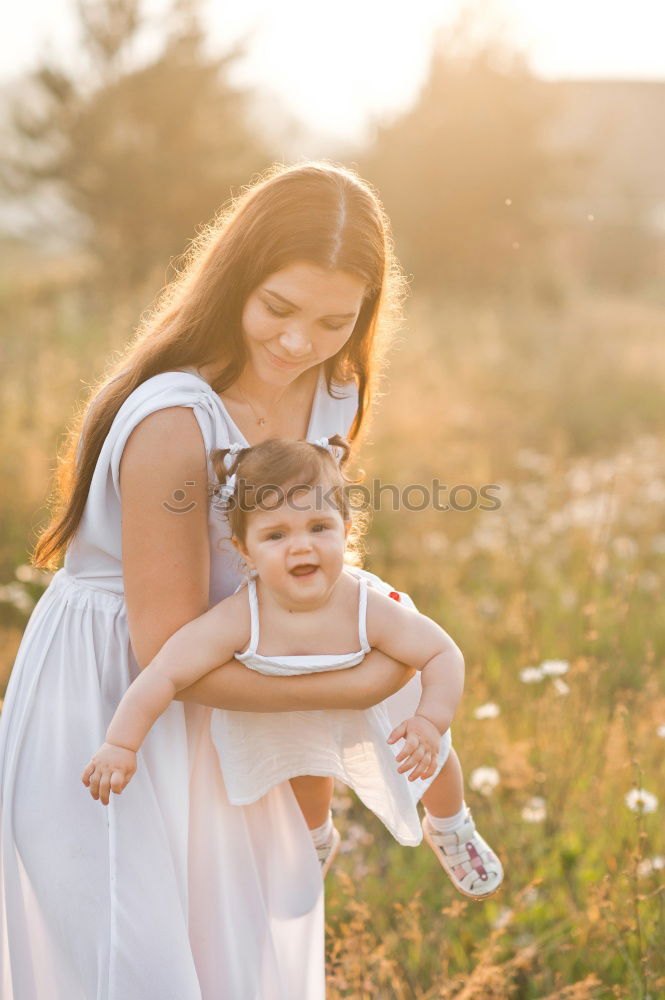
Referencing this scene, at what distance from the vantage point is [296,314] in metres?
1.86

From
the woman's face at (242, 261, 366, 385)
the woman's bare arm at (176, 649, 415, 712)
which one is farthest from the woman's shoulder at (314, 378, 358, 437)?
the woman's bare arm at (176, 649, 415, 712)

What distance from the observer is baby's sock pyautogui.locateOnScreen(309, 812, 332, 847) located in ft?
6.80

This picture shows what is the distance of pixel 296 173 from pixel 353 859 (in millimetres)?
1731

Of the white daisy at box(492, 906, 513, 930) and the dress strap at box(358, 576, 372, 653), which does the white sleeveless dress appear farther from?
the white daisy at box(492, 906, 513, 930)

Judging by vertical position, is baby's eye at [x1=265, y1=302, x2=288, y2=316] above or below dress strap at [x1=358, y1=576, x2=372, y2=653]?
above

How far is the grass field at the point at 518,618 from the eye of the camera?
2332 millimetres

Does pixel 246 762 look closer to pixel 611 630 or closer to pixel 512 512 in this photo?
pixel 611 630

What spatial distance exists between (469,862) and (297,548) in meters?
0.87

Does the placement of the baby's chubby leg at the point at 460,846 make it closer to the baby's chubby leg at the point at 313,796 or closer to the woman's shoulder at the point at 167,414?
the baby's chubby leg at the point at 313,796

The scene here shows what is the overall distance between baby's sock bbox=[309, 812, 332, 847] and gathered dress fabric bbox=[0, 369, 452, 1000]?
0.11m

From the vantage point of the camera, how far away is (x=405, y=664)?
174 cm

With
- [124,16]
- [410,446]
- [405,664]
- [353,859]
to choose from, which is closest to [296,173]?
[405,664]

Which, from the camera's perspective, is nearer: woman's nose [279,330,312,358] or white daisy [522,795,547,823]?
woman's nose [279,330,312,358]

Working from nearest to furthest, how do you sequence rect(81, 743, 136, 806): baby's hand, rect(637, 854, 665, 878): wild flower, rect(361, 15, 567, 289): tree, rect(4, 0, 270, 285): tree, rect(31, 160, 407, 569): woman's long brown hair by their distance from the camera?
rect(81, 743, 136, 806): baby's hand
rect(31, 160, 407, 569): woman's long brown hair
rect(637, 854, 665, 878): wild flower
rect(4, 0, 270, 285): tree
rect(361, 15, 567, 289): tree
